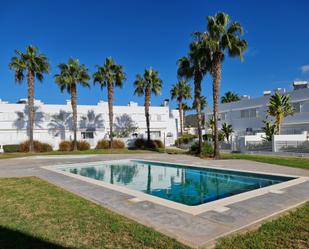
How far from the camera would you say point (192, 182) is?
1293 centimetres

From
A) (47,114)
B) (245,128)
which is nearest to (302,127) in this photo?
(245,128)

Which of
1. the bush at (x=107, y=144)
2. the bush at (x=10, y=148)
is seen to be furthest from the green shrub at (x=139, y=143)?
the bush at (x=10, y=148)

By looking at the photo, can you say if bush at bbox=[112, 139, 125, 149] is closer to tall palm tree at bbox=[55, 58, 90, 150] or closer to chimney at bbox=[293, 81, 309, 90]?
tall palm tree at bbox=[55, 58, 90, 150]

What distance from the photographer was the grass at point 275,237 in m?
4.56

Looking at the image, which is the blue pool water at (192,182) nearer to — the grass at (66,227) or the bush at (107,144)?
the grass at (66,227)

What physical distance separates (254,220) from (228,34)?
17.6 meters

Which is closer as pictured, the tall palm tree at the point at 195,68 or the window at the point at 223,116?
the tall palm tree at the point at 195,68

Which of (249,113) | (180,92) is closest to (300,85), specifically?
(249,113)

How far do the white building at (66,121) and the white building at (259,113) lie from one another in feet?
30.5

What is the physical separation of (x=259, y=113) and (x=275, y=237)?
Result: 3469 centimetres

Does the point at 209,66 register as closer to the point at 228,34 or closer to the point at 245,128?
the point at 228,34

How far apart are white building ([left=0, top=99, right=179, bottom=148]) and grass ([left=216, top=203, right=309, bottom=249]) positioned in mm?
26777

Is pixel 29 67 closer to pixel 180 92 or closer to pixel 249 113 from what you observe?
pixel 180 92

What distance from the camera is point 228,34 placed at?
20594 millimetres
